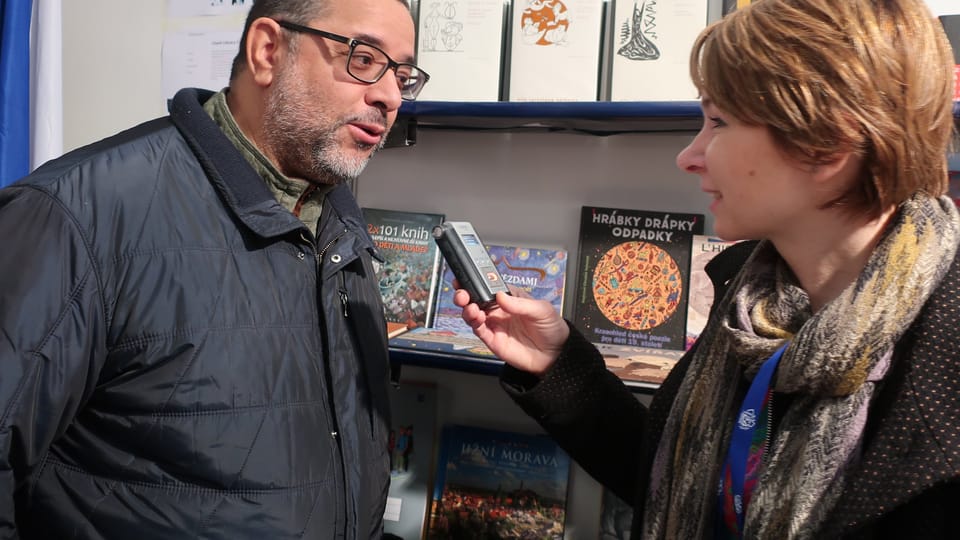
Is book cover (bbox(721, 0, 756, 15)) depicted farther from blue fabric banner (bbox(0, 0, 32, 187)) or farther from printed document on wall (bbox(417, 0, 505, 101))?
blue fabric banner (bbox(0, 0, 32, 187))

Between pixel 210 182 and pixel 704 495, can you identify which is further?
pixel 210 182

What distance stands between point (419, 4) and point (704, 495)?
129 centimetres

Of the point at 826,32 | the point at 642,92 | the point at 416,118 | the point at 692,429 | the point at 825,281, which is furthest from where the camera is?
the point at 416,118

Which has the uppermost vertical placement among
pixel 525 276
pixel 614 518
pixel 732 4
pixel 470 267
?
pixel 732 4

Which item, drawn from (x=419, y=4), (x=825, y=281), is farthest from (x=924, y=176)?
(x=419, y=4)

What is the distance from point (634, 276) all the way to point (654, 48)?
51 cm

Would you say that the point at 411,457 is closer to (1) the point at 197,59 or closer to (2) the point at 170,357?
(2) the point at 170,357

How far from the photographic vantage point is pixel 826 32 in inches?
34.2

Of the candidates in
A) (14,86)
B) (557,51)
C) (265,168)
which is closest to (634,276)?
(557,51)

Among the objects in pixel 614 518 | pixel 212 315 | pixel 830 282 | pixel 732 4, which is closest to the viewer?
pixel 830 282

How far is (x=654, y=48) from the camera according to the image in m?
1.61

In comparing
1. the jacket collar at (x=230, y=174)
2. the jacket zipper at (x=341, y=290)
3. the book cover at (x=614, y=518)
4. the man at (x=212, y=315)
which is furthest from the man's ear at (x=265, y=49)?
the book cover at (x=614, y=518)

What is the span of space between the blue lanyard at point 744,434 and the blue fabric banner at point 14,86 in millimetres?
1895

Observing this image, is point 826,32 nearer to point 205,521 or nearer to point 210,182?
point 210,182
